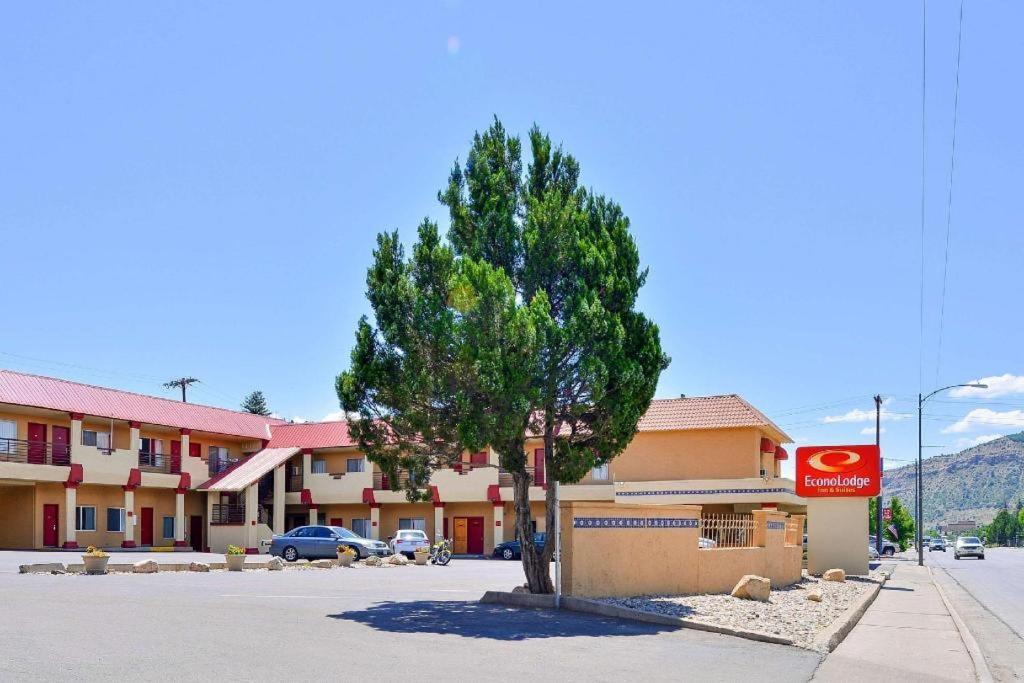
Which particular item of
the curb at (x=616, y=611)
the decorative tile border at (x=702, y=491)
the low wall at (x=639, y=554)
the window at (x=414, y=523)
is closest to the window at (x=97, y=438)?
the window at (x=414, y=523)

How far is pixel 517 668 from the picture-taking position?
38.2ft

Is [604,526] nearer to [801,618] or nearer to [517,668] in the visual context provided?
[801,618]

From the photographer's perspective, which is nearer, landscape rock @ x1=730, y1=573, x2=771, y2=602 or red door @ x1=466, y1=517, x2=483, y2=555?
landscape rock @ x1=730, y1=573, x2=771, y2=602

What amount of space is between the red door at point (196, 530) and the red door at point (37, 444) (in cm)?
1039

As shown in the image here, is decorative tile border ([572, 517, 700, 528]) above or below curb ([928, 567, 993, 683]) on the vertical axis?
above

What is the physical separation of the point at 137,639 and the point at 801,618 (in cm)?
1094

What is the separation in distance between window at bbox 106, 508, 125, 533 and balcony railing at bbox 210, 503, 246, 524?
4701mm

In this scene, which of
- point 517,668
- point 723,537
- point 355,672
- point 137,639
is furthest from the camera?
point 723,537

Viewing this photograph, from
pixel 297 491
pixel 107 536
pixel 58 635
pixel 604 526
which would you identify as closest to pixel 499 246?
pixel 604 526

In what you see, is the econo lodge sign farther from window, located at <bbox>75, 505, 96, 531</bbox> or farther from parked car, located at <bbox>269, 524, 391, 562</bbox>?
window, located at <bbox>75, 505, 96, 531</bbox>

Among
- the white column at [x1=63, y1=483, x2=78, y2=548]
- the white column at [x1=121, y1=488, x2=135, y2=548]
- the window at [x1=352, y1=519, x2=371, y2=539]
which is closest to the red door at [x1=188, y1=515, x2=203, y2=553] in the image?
the white column at [x1=121, y1=488, x2=135, y2=548]

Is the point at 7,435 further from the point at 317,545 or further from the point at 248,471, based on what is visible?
the point at 317,545

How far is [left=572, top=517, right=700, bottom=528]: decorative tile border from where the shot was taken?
1845 centimetres

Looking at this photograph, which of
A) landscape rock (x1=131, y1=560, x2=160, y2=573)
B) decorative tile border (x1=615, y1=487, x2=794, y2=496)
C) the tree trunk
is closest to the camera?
the tree trunk
